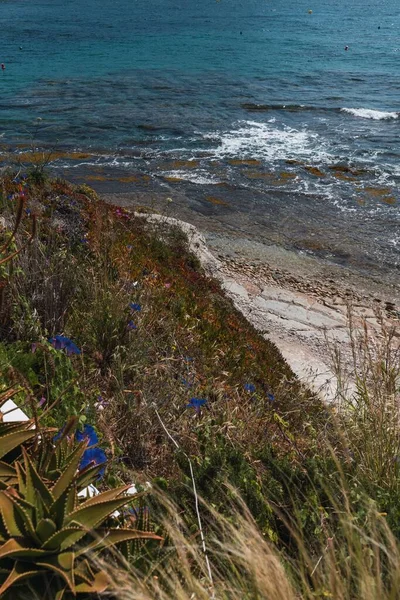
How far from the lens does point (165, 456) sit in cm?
354

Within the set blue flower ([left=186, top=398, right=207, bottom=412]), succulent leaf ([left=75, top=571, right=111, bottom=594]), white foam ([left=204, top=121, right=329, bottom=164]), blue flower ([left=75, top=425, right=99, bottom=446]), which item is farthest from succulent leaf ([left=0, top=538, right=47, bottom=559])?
white foam ([left=204, top=121, right=329, bottom=164])

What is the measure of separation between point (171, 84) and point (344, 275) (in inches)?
892

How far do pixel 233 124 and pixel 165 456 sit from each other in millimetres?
23815

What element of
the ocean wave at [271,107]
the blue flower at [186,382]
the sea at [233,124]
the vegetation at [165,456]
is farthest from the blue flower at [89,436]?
the ocean wave at [271,107]

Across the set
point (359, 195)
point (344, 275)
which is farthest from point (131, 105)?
point (344, 275)

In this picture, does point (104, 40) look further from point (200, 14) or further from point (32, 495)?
point (32, 495)

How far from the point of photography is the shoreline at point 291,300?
1050 centimetres

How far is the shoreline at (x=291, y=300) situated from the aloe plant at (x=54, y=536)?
7081 millimetres

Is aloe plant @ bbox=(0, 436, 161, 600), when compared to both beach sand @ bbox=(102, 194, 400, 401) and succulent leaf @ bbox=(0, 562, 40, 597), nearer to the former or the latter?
succulent leaf @ bbox=(0, 562, 40, 597)

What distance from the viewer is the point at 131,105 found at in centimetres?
2778

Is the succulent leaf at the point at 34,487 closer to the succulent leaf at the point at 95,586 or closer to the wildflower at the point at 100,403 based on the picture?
the succulent leaf at the point at 95,586

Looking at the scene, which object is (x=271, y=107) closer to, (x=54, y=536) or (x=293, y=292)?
(x=293, y=292)

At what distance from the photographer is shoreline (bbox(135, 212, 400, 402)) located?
10.5m

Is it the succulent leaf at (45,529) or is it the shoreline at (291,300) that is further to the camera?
the shoreline at (291,300)
